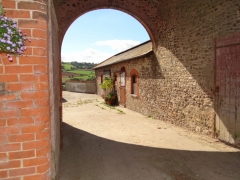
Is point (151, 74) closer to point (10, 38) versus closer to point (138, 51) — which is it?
point (138, 51)

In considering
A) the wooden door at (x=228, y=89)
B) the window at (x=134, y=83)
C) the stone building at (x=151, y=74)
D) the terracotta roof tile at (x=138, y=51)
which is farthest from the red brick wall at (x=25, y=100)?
the window at (x=134, y=83)

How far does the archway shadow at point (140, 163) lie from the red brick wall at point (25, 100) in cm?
196

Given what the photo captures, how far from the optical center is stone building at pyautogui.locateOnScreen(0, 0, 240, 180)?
1.93 m

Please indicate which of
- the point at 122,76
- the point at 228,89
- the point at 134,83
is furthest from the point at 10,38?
the point at 122,76

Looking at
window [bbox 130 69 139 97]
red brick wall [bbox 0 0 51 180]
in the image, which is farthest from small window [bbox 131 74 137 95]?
red brick wall [bbox 0 0 51 180]

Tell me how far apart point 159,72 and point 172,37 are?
182 centimetres

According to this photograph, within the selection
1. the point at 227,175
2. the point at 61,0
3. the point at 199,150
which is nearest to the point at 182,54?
the point at 199,150

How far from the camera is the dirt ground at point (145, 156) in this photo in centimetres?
383

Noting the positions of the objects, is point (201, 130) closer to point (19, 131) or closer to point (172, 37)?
point (172, 37)

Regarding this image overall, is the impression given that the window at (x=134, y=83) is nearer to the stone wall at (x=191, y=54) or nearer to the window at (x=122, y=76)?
the window at (x=122, y=76)

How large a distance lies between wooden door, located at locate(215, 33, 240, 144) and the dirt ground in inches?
19.3

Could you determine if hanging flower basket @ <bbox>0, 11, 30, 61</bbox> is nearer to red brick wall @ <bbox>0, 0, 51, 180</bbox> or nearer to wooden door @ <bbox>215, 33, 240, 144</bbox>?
red brick wall @ <bbox>0, 0, 51, 180</bbox>

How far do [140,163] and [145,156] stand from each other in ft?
1.51

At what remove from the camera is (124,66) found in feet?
44.7
